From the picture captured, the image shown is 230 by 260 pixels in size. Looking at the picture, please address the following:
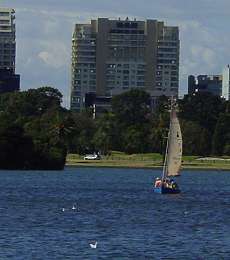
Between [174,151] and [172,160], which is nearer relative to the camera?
[172,160]

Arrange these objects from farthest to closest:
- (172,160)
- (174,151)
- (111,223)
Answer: (174,151) < (172,160) < (111,223)

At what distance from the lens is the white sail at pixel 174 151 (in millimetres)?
125688

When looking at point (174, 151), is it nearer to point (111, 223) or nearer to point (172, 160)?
point (172, 160)

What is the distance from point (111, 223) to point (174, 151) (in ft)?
133

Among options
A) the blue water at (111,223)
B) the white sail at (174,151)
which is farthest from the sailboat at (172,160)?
the blue water at (111,223)

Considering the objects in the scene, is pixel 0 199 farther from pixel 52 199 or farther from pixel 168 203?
pixel 168 203

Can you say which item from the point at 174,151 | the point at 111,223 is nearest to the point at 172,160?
the point at 174,151

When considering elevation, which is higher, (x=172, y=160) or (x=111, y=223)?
(x=172, y=160)

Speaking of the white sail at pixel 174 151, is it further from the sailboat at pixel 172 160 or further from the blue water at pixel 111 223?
the blue water at pixel 111 223

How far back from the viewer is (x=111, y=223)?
285 feet

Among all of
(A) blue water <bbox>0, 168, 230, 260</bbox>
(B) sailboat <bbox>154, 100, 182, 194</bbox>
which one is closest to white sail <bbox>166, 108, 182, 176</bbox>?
(B) sailboat <bbox>154, 100, 182, 194</bbox>

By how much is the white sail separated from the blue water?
2.57 meters

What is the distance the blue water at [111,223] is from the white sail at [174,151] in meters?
2.57

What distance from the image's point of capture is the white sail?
126m
